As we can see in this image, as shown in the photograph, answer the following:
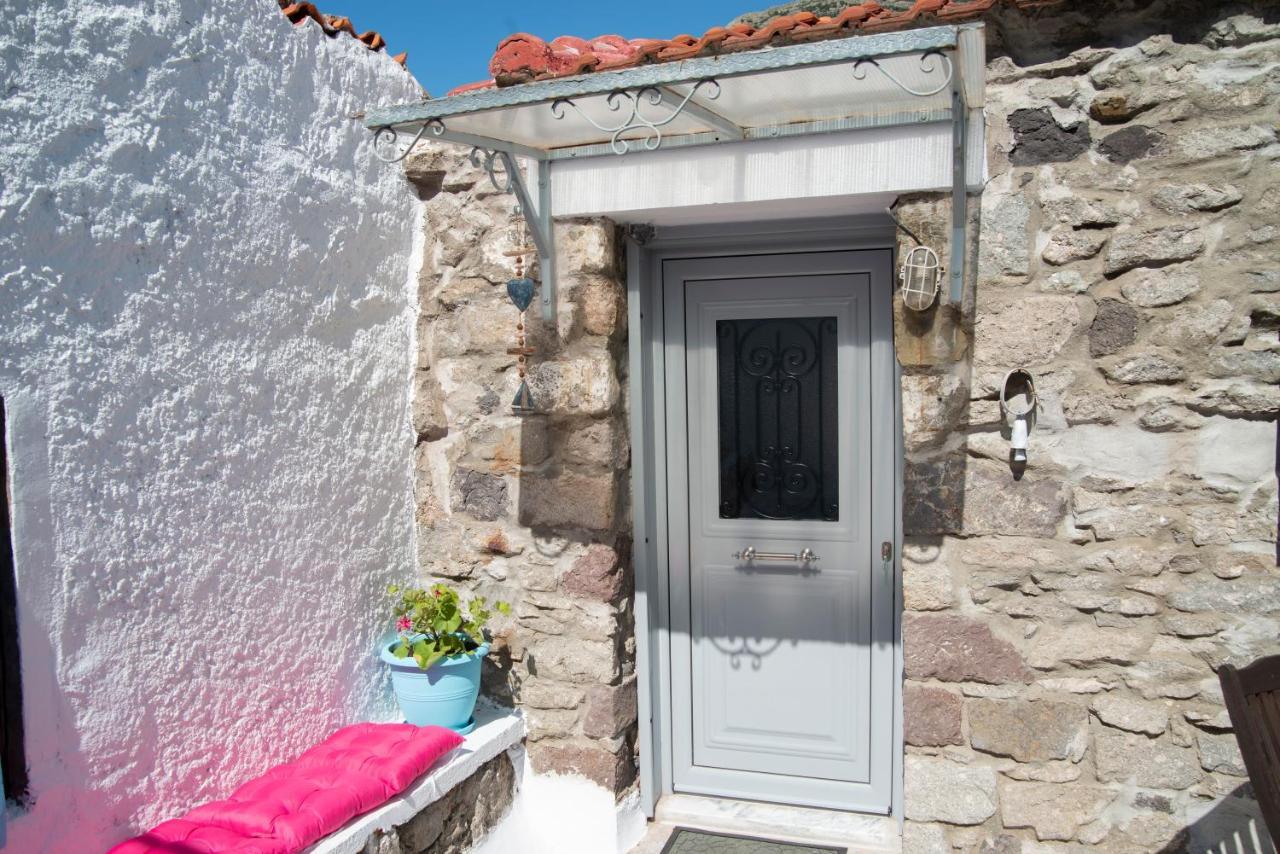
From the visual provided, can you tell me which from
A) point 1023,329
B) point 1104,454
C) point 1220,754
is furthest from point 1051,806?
point 1023,329

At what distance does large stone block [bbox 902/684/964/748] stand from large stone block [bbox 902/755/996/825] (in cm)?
7

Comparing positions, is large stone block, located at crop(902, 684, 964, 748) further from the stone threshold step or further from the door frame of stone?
the stone threshold step

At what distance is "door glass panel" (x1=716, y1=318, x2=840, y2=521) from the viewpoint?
11.1ft

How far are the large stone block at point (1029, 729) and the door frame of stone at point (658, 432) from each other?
41 cm

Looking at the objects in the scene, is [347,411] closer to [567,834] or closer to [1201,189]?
[567,834]

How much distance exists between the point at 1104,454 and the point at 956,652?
0.72m

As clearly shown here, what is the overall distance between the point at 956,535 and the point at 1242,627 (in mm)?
769

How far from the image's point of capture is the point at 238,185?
2715mm

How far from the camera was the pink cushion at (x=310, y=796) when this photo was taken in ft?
7.61

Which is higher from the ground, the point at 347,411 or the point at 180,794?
the point at 347,411

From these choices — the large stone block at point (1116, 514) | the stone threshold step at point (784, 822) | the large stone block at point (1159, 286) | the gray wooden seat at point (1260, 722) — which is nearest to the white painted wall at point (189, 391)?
the stone threshold step at point (784, 822)

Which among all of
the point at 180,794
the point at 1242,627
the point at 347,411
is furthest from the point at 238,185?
the point at 1242,627

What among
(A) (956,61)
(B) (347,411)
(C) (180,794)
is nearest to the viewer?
(A) (956,61)

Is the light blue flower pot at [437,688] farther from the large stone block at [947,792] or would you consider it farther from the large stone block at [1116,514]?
the large stone block at [1116,514]
